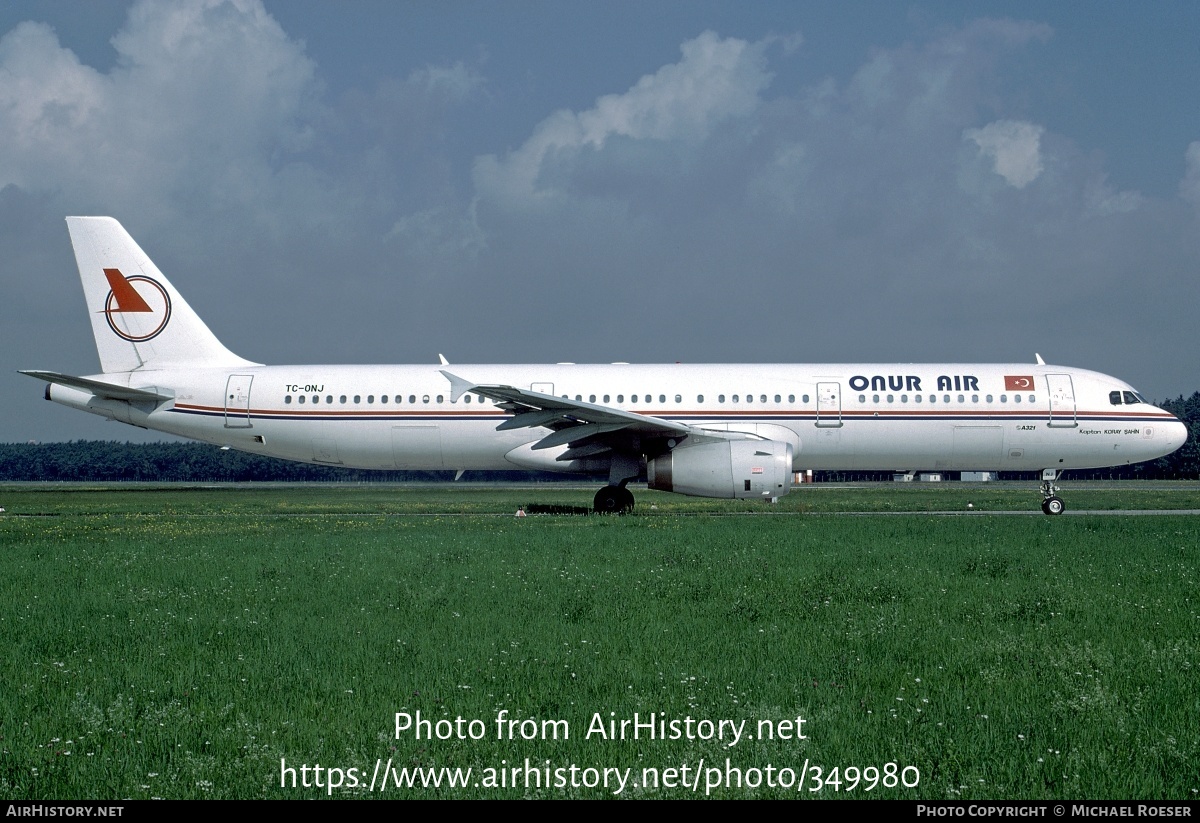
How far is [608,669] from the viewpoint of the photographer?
6004 mm

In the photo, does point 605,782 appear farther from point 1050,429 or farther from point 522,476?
point 522,476

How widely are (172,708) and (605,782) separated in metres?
2.68

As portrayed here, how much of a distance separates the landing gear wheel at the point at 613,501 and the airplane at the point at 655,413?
0.13 ft

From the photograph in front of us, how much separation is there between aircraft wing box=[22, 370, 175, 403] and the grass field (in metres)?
11.1

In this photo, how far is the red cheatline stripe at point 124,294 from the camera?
23.9 metres

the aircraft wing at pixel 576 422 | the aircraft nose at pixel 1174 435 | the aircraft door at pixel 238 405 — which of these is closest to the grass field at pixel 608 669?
the aircraft wing at pixel 576 422

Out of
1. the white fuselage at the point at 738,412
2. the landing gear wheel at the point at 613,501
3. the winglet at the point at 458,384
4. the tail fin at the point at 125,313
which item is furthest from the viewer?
the tail fin at the point at 125,313

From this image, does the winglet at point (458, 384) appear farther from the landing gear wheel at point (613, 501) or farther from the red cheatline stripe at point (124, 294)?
the red cheatline stripe at point (124, 294)

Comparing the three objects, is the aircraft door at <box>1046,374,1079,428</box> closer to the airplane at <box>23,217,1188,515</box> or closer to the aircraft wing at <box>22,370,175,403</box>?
the airplane at <box>23,217,1188,515</box>

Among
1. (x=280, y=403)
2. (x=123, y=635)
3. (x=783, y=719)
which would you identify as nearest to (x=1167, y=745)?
(x=783, y=719)

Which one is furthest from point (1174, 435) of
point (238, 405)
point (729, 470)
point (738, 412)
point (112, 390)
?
point (112, 390)

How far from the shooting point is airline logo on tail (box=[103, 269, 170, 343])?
23.9 m

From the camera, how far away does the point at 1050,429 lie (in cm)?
2202

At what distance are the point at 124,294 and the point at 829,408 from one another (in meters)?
18.6
